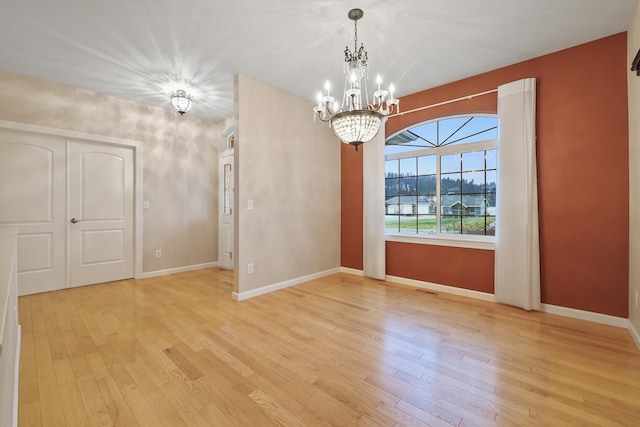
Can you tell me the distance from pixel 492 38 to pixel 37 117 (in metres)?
5.57

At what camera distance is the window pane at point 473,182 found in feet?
12.0

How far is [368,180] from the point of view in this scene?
4418mm

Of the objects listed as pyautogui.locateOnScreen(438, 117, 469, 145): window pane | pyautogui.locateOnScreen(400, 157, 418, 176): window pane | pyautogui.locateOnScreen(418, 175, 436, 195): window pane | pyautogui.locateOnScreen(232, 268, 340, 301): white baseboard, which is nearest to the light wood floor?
pyautogui.locateOnScreen(232, 268, 340, 301): white baseboard

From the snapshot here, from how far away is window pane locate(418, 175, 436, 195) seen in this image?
406 cm

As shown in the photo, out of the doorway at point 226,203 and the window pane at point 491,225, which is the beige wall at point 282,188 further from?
the window pane at point 491,225

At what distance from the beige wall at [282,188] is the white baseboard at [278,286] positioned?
47 mm

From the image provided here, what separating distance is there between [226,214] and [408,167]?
11.3 feet

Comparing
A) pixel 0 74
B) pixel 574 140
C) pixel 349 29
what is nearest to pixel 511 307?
pixel 574 140

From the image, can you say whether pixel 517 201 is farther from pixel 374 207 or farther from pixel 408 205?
pixel 374 207

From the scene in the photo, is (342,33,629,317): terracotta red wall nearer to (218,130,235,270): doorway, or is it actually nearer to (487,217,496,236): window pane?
(487,217,496,236): window pane

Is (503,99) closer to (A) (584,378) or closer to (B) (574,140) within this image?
(B) (574,140)

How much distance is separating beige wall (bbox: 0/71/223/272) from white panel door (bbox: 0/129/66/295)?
32 cm

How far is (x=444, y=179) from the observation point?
3967mm

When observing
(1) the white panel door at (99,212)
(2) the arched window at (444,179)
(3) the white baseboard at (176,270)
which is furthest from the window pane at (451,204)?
(1) the white panel door at (99,212)
